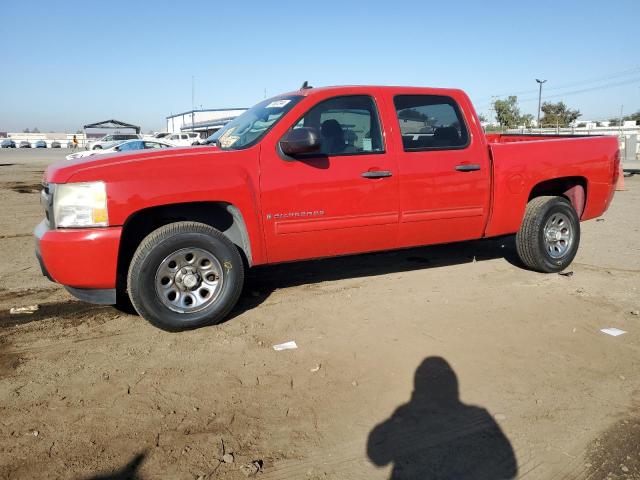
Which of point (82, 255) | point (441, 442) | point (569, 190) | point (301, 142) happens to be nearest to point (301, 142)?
point (301, 142)

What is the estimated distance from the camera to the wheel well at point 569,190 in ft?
19.0

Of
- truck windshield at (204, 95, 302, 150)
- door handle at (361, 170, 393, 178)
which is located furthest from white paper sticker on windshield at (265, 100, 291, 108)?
door handle at (361, 170, 393, 178)

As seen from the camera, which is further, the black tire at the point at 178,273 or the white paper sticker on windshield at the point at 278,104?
the white paper sticker on windshield at the point at 278,104

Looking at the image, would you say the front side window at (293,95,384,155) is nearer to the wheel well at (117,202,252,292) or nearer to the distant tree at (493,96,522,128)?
the wheel well at (117,202,252,292)

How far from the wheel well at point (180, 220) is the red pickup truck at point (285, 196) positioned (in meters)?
0.01

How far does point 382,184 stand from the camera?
4.61 meters

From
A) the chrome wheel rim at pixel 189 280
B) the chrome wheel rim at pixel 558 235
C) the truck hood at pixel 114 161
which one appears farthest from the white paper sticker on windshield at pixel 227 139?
the chrome wheel rim at pixel 558 235

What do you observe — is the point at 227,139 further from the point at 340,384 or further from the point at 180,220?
the point at 340,384

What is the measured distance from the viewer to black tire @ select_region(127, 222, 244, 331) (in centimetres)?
395

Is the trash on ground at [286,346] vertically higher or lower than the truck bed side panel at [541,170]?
lower

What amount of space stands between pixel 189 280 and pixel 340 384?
1530mm

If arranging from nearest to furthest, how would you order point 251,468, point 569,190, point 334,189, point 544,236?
point 251,468, point 334,189, point 544,236, point 569,190

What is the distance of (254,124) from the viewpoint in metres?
4.72

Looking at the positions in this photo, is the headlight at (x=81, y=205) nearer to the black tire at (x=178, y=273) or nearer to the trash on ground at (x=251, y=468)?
the black tire at (x=178, y=273)
